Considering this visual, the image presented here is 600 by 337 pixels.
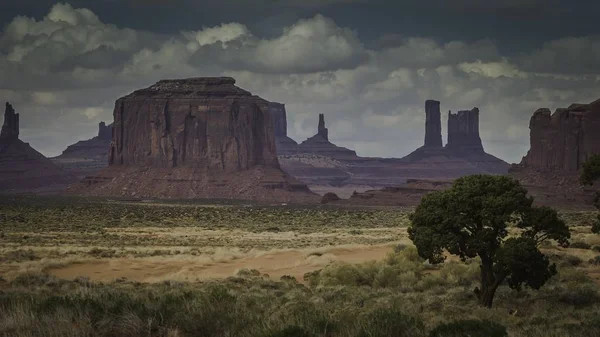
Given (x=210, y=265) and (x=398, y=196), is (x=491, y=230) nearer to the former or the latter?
(x=210, y=265)

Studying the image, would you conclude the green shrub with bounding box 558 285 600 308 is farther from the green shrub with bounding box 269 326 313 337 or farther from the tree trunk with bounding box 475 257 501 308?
the green shrub with bounding box 269 326 313 337

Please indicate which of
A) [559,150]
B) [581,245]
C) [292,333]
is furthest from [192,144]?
[292,333]

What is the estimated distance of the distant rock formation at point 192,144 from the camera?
15650cm

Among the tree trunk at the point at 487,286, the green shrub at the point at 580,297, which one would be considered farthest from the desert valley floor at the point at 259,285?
the tree trunk at the point at 487,286

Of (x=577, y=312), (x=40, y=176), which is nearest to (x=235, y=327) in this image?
(x=577, y=312)

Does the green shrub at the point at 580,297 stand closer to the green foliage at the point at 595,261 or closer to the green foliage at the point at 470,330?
the green foliage at the point at 595,261

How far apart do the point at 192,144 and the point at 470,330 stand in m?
154

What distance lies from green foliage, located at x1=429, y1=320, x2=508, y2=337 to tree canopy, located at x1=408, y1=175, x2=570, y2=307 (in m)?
8.27

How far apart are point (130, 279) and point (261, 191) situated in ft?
401

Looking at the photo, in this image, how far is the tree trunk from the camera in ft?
73.5

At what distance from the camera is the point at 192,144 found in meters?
166

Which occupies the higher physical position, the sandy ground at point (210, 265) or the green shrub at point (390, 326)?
the green shrub at point (390, 326)

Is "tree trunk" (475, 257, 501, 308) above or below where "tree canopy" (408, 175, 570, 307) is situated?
below

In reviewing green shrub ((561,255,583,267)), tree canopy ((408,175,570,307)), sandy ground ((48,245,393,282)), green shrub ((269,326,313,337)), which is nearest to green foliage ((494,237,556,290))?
tree canopy ((408,175,570,307))
